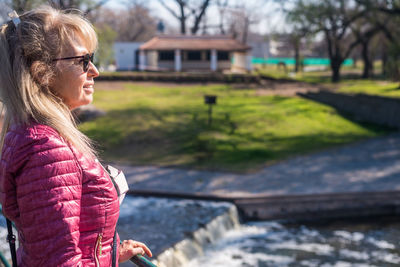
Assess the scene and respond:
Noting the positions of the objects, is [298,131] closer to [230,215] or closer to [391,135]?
[391,135]

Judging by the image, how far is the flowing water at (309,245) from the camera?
21.1 feet

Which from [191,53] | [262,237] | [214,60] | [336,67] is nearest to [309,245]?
[262,237]

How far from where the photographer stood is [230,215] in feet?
24.5

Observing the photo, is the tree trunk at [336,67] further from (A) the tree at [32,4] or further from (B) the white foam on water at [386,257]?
(B) the white foam on water at [386,257]

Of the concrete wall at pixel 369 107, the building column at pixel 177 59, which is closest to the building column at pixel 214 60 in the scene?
the building column at pixel 177 59

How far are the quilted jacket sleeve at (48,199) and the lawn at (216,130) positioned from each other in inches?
332

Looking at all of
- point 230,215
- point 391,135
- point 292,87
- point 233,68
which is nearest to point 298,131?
point 391,135

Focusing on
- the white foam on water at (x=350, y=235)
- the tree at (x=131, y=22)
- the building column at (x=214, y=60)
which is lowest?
the white foam on water at (x=350, y=235)

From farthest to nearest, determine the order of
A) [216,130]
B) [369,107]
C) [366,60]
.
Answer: [366,60], [369,107], [216,130]

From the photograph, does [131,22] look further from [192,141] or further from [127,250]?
[127,250]

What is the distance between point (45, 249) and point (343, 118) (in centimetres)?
1527

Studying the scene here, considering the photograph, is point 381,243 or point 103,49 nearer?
point 381,243

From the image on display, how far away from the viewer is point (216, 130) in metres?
13.6

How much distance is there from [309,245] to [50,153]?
6.01 m
